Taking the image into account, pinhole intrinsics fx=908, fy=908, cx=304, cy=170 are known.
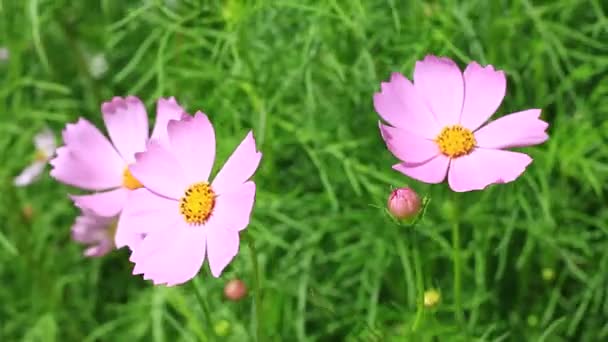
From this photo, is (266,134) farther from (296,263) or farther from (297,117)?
(296,263)

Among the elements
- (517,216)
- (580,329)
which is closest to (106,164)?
(517,216)

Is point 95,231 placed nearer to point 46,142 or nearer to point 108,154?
point 108,154

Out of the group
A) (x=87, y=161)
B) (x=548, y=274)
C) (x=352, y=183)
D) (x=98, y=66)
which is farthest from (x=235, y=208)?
(x=98, y=66)

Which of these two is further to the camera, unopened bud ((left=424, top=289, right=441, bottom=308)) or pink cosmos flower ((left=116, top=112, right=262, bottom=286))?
unopened bud ((left=424, top=289, right=441, bottom=308))

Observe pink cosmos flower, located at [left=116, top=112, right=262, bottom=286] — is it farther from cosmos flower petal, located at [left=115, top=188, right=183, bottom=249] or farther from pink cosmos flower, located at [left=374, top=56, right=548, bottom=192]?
pink cosmos flower, located at [left=374, top=56, right=548, bottom=192]

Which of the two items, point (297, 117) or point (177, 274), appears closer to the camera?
point (177, 274)

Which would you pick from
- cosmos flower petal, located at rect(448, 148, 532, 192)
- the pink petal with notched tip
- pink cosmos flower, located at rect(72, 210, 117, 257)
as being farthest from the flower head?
cosmos flower petal, located at rect(448, 148, 532, 192)

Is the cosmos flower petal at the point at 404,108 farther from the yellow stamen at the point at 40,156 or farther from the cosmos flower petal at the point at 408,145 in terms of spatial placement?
the yellow stamen at the point at 40,156
